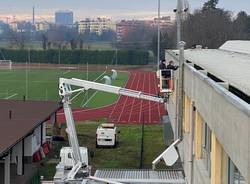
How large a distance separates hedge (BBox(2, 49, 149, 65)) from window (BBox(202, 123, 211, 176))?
79243 millimetres

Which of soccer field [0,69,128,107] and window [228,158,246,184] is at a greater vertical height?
window [228,158,246,184]

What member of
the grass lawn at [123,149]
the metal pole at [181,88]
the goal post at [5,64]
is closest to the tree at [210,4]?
the goal post at [5,64]

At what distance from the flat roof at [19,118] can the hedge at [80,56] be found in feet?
200

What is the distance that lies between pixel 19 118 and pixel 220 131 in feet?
58.6

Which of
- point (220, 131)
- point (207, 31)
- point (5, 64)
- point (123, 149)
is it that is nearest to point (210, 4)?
point (207, 31)

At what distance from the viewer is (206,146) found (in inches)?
432

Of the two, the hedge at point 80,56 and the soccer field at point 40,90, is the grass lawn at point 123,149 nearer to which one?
the soccer field at point 40,90

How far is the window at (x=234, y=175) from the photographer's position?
689 cm

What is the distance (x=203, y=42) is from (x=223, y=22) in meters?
7.83

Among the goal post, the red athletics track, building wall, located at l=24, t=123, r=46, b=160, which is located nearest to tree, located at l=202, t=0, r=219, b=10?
the goal post

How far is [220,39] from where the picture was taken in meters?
86.2

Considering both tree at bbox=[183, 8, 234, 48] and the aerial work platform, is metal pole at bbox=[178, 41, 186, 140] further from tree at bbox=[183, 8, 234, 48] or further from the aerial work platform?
tree at bbox=[183, 8, 234, 48]

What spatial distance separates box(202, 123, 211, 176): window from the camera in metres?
10.4

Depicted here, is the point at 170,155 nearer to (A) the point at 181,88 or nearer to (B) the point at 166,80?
(A) the point at 181,88
